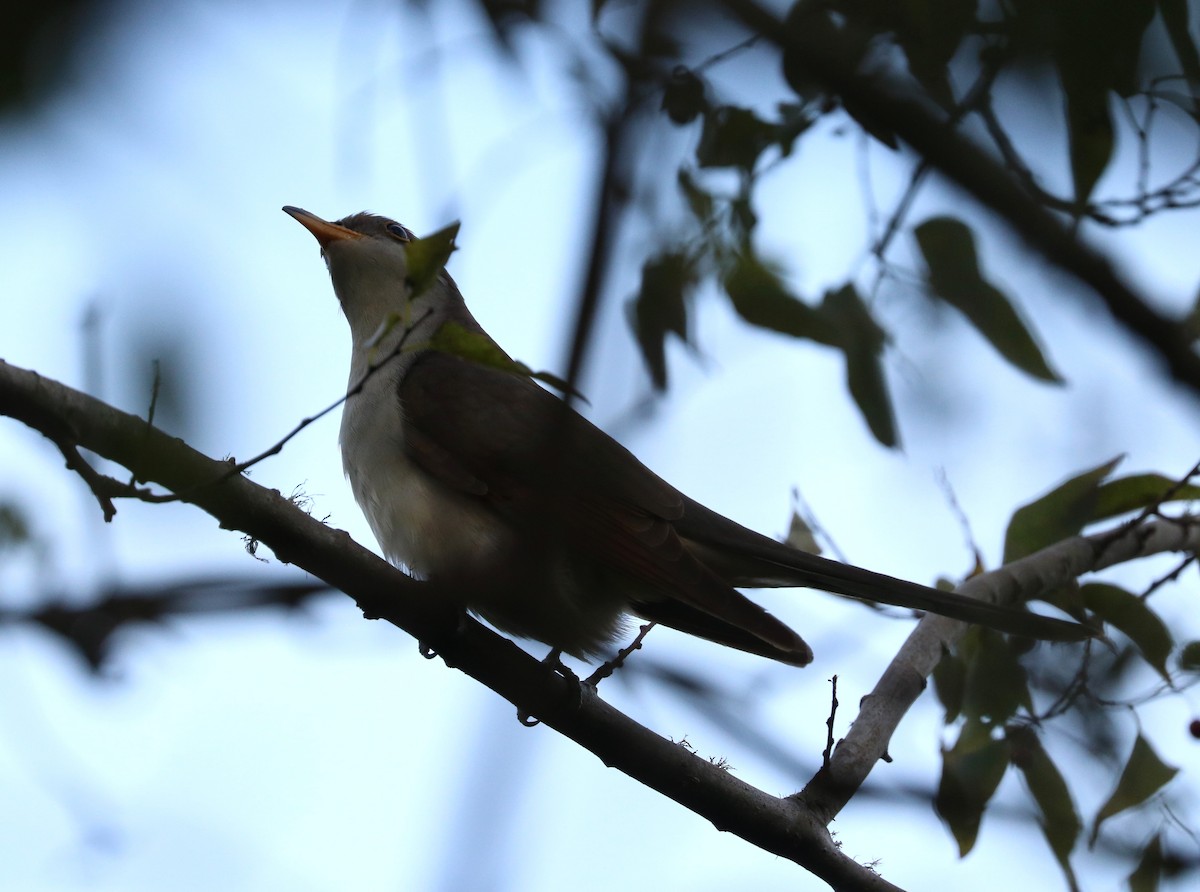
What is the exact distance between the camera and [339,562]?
8.54ft

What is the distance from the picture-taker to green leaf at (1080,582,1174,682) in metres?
3.94

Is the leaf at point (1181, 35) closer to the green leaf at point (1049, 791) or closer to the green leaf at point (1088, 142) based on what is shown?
the green leaf at point (1088, 142)

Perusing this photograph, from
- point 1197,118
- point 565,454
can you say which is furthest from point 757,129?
point 565,454

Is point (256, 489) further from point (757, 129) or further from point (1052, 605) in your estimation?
point (1052, 605)

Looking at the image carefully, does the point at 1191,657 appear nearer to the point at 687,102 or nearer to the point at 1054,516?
the point at 1054,516

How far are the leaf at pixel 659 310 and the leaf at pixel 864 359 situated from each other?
63 centimetres

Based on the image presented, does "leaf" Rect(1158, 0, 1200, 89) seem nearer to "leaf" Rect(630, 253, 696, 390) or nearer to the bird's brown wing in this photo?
"leaf" Rect(630, 253, 696, 390)

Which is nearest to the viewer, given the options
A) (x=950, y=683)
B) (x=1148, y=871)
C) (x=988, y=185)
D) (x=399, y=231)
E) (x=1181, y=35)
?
(x=988, y=185)

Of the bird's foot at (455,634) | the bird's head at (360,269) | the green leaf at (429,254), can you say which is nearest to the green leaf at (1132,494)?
the bird's foot at (455,634)

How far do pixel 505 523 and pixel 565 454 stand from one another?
95.0 inches

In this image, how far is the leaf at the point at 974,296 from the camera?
3.62 metres

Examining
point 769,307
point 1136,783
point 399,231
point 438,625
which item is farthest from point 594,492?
point 399,231

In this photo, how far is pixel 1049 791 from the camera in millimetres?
3758

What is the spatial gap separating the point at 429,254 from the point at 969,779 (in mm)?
2476
